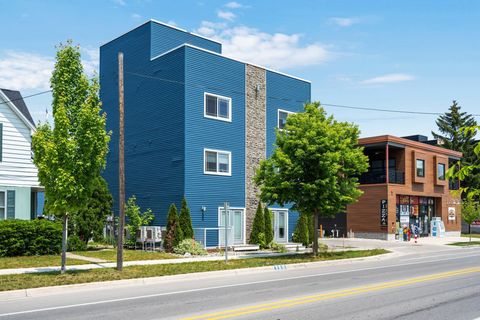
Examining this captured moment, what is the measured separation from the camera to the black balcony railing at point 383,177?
42719 millimetres

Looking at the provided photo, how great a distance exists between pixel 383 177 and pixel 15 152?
Answer: 2971cm

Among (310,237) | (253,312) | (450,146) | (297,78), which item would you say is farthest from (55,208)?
(450,146)

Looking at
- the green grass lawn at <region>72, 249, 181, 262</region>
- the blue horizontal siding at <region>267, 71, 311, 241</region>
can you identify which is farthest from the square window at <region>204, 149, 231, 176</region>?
the green grass lawn at <region>72, 249, 181, 262</region>

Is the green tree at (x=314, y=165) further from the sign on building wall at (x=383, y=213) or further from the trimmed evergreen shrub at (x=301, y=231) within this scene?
the sign on building wall at (x=383, y=213)

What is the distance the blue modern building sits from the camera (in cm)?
2753

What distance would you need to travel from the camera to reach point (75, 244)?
968 inches

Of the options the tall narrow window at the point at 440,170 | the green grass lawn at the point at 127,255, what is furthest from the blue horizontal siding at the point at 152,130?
the tall narrow window at the point at 440,170

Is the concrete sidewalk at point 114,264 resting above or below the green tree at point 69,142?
Result: below

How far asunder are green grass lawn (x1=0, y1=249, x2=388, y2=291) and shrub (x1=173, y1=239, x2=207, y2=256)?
10.5 feet

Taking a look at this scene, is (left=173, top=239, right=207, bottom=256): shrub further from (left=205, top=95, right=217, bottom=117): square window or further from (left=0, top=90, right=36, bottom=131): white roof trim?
(left=0, top=90, right=36, bottom=131): white roof trim

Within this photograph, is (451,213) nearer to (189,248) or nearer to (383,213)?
(383,213)

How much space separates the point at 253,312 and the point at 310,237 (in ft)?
72.0

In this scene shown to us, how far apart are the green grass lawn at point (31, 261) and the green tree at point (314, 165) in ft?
Answer: 31.4

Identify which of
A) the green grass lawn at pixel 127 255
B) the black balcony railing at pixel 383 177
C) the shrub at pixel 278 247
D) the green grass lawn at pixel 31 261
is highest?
the black balcony railing at pixel 383 177
